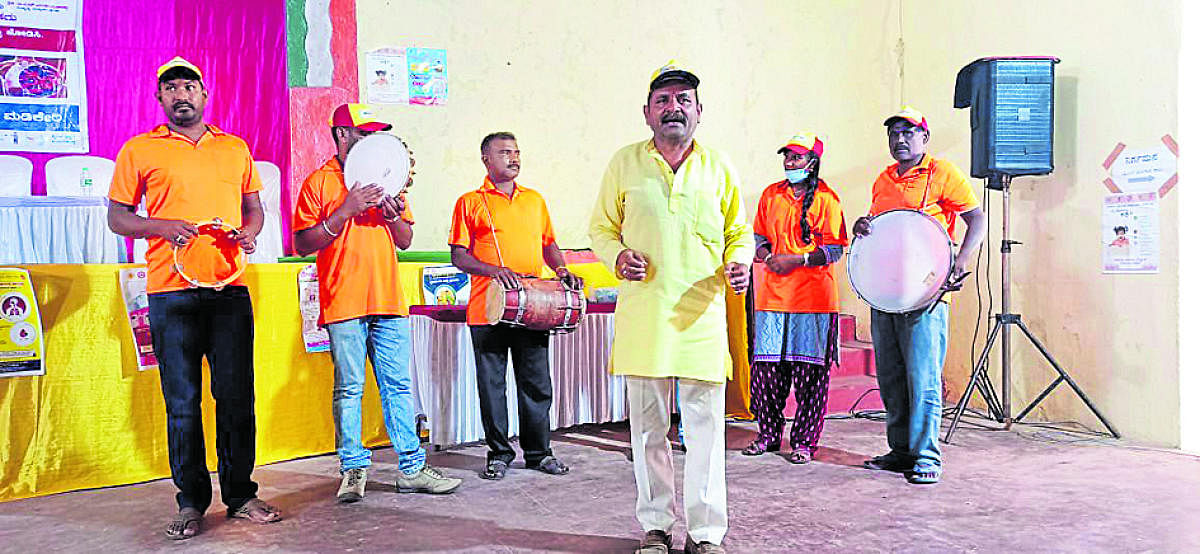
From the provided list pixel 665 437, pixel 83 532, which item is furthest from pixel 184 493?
pixel 665 437

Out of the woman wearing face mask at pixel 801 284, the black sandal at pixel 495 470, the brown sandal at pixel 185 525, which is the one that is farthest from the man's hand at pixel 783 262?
the brown sandal at pixel 185 525

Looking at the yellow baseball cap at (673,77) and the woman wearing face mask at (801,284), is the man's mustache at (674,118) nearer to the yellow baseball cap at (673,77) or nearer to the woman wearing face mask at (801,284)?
the yellow baseball cap at (673,77)

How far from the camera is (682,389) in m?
3.12

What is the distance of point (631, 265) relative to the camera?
298 centimetres

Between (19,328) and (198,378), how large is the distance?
1.15 meters

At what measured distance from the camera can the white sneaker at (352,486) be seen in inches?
156

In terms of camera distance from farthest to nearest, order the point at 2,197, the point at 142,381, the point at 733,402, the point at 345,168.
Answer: the point at 733,402 < the point at 2,197 < the point at 142,381 < the point at 345,168

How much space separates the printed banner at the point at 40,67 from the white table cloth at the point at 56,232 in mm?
363

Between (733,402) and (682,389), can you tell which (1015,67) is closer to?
(733,402)

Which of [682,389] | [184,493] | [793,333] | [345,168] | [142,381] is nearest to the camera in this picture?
[682,389]

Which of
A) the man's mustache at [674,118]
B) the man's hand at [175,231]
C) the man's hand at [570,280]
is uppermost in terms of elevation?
the man's mustache at [674,118]

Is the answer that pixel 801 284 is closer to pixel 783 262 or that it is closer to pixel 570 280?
pixel 783 262

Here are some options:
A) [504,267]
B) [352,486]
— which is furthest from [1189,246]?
[352,486]

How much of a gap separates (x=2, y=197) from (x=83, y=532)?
8.84ft
